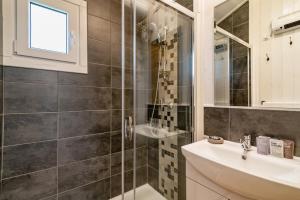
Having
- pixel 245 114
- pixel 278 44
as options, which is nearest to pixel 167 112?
pixel 245 114

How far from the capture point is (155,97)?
1.63 m

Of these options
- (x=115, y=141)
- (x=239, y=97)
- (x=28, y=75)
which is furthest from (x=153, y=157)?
(x=28, y=75)

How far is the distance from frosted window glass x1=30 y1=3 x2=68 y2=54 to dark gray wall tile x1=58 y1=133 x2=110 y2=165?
2.87ft

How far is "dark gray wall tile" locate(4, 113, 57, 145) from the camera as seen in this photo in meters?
1.22

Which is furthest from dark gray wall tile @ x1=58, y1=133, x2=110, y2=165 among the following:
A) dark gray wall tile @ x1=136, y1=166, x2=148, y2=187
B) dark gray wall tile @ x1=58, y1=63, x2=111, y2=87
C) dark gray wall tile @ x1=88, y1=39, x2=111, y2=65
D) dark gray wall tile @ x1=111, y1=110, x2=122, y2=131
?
dark gray wall tile @ x1=88, y1=39, x2=111, y2=65

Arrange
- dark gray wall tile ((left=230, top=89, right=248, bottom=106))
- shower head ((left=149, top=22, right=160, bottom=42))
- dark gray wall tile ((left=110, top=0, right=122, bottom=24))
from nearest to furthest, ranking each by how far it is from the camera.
Result: 1. dark gray wall tile ((left=230, top=89, right=248, bottom=106))
2. shower head ((left=149, top=22, right=160, bottom=42))
3. dark gray wall tile ((left=110, top=0, right=122, bottom=24))

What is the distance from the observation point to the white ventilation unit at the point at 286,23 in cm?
87

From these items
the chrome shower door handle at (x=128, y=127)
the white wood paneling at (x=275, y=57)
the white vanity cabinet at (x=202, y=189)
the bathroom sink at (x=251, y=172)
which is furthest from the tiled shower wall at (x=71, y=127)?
the white wood paneling at (x=275, y=57)

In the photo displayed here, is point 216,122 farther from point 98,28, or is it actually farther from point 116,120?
point 98,28

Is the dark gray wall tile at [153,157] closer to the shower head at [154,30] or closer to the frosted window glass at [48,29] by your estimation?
the shower head at [154,30]

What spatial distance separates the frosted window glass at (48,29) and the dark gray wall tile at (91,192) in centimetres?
135

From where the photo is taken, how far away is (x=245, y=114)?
105cm

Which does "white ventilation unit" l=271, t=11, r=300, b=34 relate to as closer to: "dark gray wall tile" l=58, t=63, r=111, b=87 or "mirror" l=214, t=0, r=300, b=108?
"mirror" l=214, t=0, r=300, b=108

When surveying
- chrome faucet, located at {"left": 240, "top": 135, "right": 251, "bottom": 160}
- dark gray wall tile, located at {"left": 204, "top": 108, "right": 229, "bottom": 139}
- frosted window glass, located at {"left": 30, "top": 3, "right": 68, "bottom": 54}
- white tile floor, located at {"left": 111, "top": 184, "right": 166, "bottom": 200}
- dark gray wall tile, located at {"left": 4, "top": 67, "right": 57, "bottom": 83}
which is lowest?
white tile floor, located at {"left": 111, "top": 184, "right": 166, "bottom": 200}
